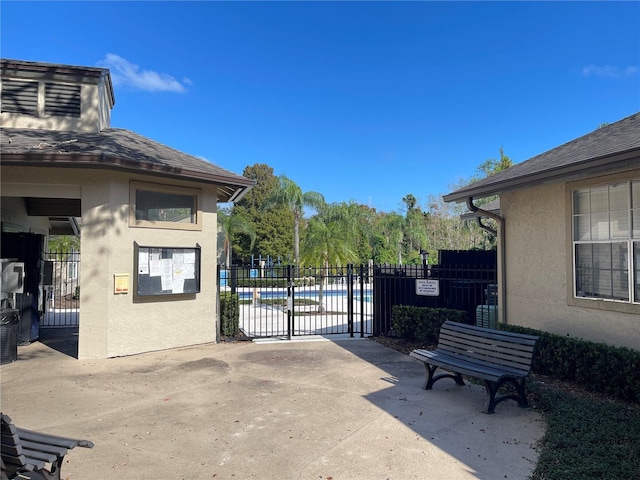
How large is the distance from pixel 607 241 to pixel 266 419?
17.5 feet

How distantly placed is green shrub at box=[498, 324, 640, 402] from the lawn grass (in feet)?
0.75

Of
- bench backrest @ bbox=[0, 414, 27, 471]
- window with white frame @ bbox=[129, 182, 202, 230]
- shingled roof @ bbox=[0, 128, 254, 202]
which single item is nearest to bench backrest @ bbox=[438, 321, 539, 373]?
bench backrest @ bbox=[0, 414, 27, 471]

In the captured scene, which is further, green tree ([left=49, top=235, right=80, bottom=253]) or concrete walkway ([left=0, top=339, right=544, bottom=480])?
green tree ([left=49, top=235, right=80, bottom=253])

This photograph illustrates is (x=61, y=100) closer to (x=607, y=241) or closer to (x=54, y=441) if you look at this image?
(x=54, y=441)

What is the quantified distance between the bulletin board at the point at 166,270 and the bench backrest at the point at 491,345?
523cm

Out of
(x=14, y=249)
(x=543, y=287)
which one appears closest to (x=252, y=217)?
(x=14, y=249)

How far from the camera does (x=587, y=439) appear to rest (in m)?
4.01

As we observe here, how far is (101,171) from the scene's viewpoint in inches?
303

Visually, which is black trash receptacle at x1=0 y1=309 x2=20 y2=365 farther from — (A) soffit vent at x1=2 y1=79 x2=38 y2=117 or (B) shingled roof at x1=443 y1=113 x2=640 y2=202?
(B) shingled roof at x1=443 y1=113 x2=640 y2=202

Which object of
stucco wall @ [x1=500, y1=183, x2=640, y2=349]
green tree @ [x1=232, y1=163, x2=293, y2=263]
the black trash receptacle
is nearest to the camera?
stucco wall @ [x1=500, y1=183, x2=640, y2=349]

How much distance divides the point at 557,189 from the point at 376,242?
1527 inches

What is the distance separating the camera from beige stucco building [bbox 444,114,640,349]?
557cm

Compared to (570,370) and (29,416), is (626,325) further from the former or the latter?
(29,416)

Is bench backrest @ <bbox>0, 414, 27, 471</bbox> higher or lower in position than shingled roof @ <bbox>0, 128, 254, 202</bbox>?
lower
